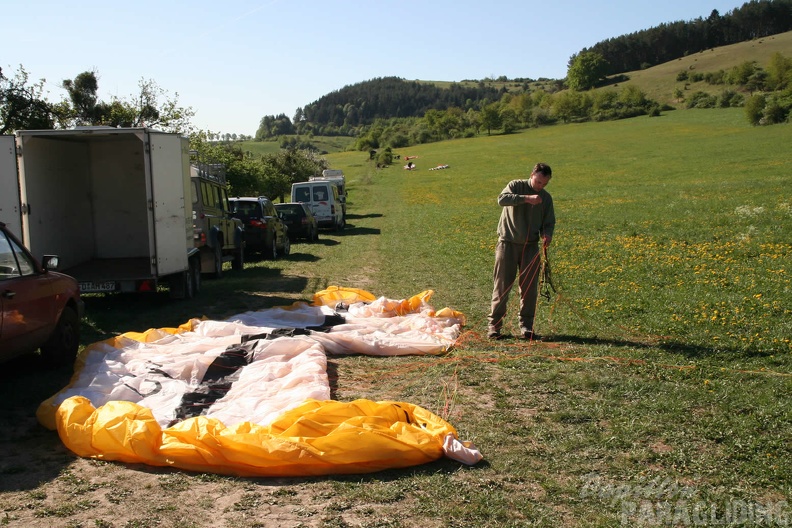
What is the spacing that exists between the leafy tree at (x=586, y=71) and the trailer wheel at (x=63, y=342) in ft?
457

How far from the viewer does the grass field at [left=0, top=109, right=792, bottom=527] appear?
4242mm

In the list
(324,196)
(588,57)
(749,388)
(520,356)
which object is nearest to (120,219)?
(520,356)

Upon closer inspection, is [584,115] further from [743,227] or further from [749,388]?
[749,388]

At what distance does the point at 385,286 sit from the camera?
1431 cm

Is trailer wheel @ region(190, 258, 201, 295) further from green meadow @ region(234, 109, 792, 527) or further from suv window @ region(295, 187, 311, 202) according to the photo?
suv window @ region(295, 187, 311, 202)

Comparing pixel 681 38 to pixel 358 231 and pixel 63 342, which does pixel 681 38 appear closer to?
pixel 358 231

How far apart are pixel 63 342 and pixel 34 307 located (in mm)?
876

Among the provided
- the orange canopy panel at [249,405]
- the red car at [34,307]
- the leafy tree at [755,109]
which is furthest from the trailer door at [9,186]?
the leafy tree at [755,109]

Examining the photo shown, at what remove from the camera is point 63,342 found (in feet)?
25.3

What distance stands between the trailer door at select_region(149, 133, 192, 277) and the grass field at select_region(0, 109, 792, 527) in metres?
0.86

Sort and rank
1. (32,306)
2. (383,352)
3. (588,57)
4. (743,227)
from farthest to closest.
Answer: (588,57)
(743,227)
(383,352)
(32,306)

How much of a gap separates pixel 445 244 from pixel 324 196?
864cm

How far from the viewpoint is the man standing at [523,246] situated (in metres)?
8.73

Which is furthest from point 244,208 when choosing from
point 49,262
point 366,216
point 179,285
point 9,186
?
point 366,216
